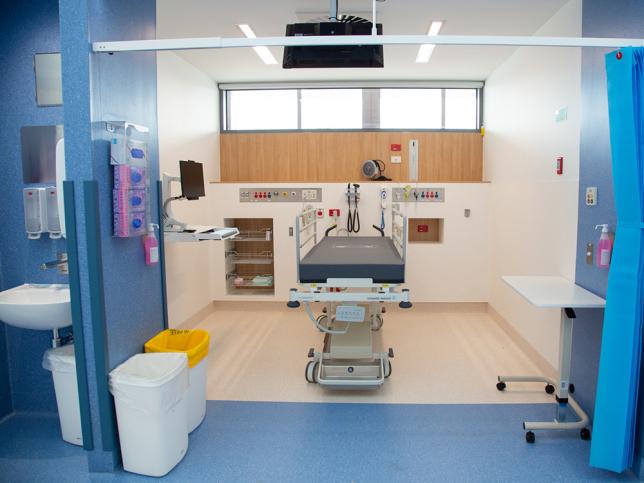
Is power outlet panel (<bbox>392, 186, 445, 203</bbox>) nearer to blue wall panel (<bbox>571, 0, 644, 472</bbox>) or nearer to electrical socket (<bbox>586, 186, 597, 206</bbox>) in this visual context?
blue wall panel (<bbox>571, 0, 644, 472</bbox>)

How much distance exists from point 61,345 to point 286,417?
1.56 metres

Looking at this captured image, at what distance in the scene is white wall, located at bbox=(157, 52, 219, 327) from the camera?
15.3ft

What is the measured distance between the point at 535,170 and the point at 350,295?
2286mm

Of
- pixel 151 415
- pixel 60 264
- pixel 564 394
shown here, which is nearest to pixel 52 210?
pixel 60 264

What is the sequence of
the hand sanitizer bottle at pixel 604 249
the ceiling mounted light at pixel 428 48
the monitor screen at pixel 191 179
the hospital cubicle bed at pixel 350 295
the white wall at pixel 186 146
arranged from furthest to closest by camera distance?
the white wall at pixel 186 146 → the ceiling mounted light at pixel 428 48 → the monitor screen at pixel 191 179 → the hospital cubicle bed at pixel 350 295 → the hand sanitizer bottle at pixel 604 249

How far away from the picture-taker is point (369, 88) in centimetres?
619

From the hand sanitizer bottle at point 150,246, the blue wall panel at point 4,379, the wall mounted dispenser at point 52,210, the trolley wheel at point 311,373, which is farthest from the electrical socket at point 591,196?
the blue wall panel at point 4,379

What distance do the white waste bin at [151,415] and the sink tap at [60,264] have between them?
781 millimetres

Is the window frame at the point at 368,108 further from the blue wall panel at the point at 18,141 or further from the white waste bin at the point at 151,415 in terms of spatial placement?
the white waste bin at the point at 151,415

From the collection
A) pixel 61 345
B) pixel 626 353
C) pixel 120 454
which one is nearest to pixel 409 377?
pixel 626 353

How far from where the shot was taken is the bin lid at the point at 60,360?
9.10 ft

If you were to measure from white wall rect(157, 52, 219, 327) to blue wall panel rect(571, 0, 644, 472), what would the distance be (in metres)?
3.62

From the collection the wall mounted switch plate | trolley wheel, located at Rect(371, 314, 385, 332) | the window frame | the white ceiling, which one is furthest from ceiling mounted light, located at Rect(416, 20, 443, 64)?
trolley wheel, located at Rect(371, 314, 385, 332)

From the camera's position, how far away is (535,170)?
4277 millimetres
